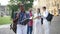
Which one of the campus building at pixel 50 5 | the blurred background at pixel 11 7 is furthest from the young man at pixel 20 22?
the campus building at pixel 50 5

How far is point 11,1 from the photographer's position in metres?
3.20

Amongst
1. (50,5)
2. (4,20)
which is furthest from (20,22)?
(50,5)

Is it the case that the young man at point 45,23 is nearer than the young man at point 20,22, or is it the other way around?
the young man at point 20,22

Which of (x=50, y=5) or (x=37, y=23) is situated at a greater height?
(x=50, y=5)

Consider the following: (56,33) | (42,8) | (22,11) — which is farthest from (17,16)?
(56,33)

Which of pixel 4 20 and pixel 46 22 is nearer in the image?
pixel 4 20

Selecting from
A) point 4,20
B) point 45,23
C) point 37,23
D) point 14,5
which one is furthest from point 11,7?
point 45,23

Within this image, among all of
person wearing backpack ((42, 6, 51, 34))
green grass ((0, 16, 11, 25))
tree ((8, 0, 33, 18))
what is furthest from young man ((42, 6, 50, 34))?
green grass ((0, 16, 11, 25))

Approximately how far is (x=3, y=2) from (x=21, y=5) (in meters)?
0.24

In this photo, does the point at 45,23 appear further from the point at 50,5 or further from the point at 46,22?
the point at 50,5

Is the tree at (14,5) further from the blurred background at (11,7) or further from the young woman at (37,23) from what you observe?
the young woman at (37,23)

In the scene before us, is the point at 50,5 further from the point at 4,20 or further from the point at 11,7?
the point at 4,20

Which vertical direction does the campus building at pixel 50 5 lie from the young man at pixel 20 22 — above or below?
above

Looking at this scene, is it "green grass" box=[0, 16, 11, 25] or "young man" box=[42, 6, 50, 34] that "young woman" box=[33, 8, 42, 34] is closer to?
"young man" box=[42, 6, 50, 34]
